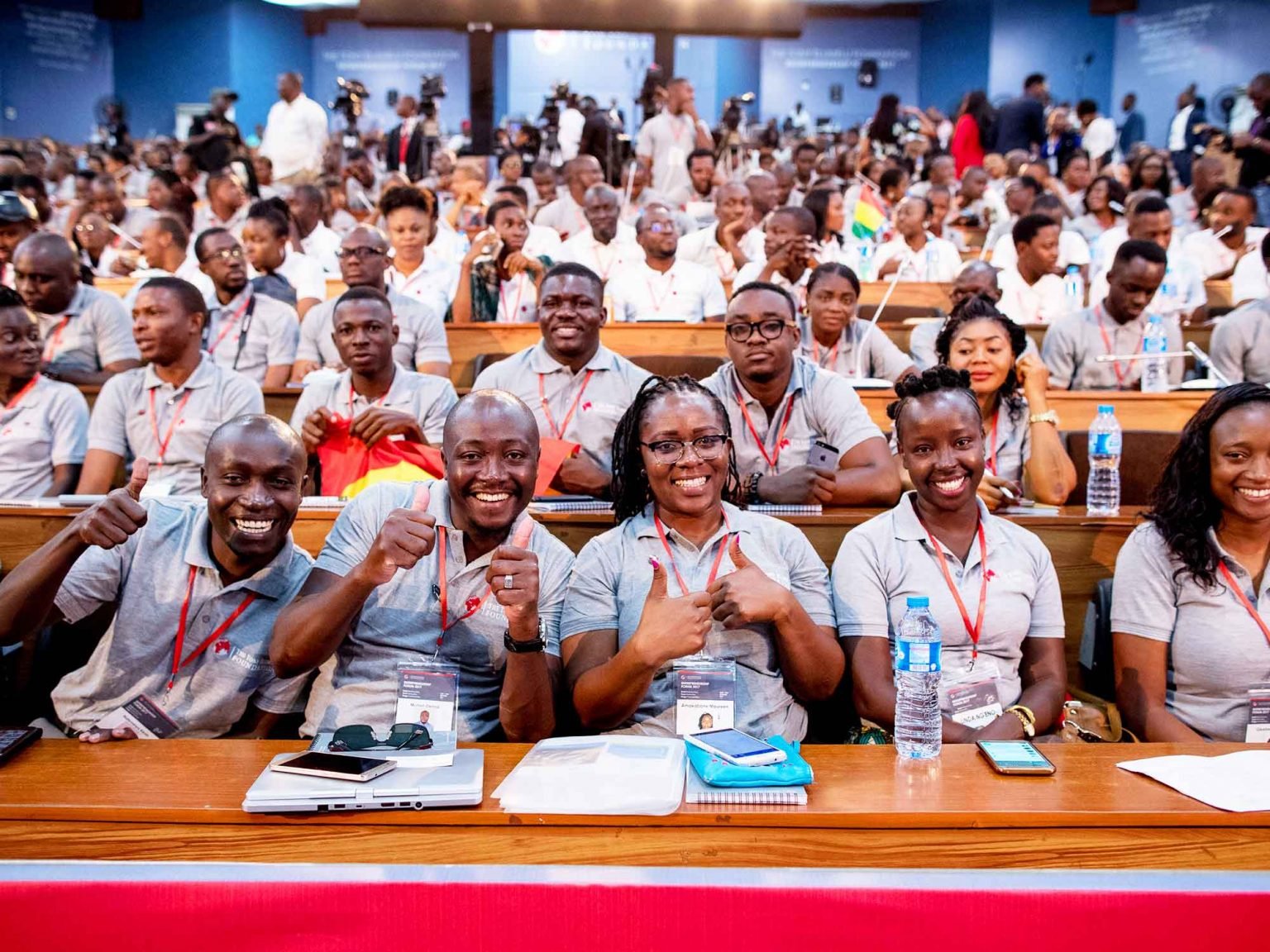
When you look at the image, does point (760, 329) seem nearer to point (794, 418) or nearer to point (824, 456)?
point (794, 418)

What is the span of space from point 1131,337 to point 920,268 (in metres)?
3.06

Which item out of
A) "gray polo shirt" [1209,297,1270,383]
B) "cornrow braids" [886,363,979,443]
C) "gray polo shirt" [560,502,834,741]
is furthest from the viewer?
"gray polo shirt" [1209,297,1270,383]

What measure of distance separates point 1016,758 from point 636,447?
115cm

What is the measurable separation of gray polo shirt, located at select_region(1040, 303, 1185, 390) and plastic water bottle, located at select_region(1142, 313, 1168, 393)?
56mm

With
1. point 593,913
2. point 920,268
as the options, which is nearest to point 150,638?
point 593,913

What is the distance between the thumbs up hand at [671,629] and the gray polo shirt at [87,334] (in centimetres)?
380

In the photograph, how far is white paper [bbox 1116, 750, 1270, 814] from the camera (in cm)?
163

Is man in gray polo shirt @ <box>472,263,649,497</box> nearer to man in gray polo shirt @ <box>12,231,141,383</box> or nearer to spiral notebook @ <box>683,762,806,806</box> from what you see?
man in gray polo shirt @ <box>12,231,141,383</box>

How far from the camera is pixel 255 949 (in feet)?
4.91

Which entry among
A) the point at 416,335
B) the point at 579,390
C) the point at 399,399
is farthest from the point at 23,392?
the point at 579,390

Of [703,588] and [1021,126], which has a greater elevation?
[1021,126]

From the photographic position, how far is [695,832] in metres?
1.58

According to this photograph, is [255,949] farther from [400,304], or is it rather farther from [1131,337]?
[1131,337]

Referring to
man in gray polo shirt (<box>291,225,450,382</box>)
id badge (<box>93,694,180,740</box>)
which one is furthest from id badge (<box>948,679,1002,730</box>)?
man in gray polo shirt (<box>291,225,450,382</box>)
